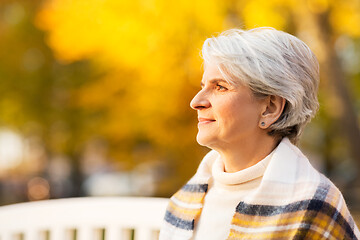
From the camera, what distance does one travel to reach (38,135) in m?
11.7

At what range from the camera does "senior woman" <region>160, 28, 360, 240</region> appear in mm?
1339

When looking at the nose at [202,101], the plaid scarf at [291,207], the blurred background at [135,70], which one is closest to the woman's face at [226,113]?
the nose at [202,101]

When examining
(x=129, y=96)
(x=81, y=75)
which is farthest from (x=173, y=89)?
(x=81, y=75)

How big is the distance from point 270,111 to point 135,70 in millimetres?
6472

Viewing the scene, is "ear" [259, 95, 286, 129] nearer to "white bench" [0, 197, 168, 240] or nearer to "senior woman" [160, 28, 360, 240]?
"senior woman" [160, 28, 360, 240]

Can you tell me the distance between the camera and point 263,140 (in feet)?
4.89

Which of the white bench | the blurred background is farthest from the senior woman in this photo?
the blurred background

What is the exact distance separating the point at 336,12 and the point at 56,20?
4159 mm

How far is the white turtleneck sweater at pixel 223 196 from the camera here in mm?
1464

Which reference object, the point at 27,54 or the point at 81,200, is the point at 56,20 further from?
the point at 81,200

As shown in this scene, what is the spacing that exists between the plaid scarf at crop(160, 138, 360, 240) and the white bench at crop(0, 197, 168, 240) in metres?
0.91

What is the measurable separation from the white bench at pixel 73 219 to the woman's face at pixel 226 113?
0.87 metres

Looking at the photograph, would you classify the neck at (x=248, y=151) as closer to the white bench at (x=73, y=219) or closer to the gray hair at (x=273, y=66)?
the gray hair at (x=273, y=66)

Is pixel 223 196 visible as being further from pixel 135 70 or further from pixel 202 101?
pixel 135 70
